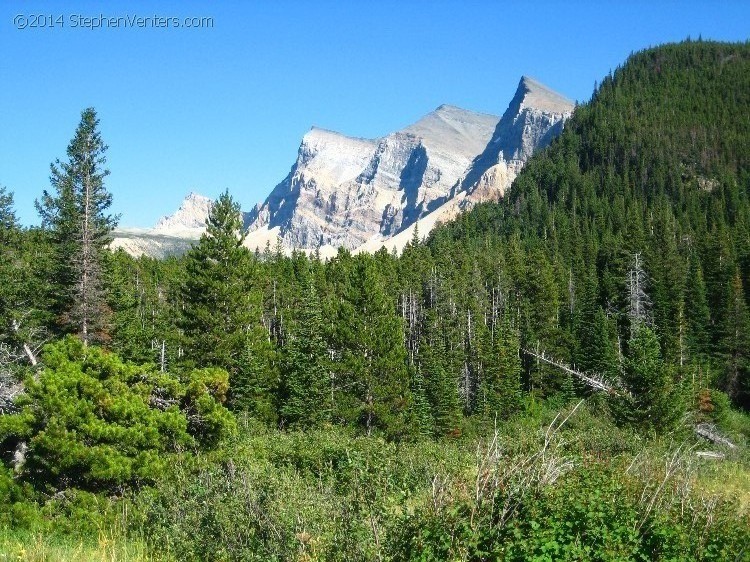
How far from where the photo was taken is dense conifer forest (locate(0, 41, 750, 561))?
6496 mm

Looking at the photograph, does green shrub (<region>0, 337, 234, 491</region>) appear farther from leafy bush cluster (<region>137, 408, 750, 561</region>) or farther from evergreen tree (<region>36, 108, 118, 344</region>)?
evergreen tree (<region>36, 108, 118, 344</region>)

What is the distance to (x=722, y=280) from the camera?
223ft

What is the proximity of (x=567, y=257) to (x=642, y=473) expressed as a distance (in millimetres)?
83559

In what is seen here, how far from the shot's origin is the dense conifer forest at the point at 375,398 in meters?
6.50

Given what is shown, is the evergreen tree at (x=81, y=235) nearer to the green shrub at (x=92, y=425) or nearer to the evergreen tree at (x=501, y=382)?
the green shrub at (x=92, y=425)

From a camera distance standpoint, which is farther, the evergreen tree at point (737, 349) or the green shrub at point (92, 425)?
the evergreen tree at point (737, 349)

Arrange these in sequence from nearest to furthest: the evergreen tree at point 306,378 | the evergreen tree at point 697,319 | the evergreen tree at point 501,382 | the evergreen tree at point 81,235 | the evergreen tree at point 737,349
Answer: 1. the evergreen tree at point 81,235
2. the evergreen tree at point 306,378
3. the evergreen tree at point 501,382
4. the evergreen tree at point 737,349
5. the evergreen tree at point 697,319

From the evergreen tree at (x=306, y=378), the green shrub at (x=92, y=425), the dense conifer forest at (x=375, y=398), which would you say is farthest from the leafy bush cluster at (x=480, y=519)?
the evergreen tree at (x=306, y=378)

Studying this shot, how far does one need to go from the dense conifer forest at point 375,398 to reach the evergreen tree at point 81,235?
0.12 meters

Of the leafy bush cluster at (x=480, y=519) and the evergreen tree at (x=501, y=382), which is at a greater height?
the leafy bush cluster at (x=480, y=519)

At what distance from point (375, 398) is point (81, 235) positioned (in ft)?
66.7

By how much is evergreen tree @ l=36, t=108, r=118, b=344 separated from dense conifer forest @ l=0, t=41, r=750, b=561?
0.12 meters

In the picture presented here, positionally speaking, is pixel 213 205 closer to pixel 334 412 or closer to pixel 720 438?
pixel 334 412

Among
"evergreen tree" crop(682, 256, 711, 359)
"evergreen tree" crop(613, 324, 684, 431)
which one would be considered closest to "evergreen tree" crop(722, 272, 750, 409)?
"evergreen tree" crop(682, 256, 711, 359)
